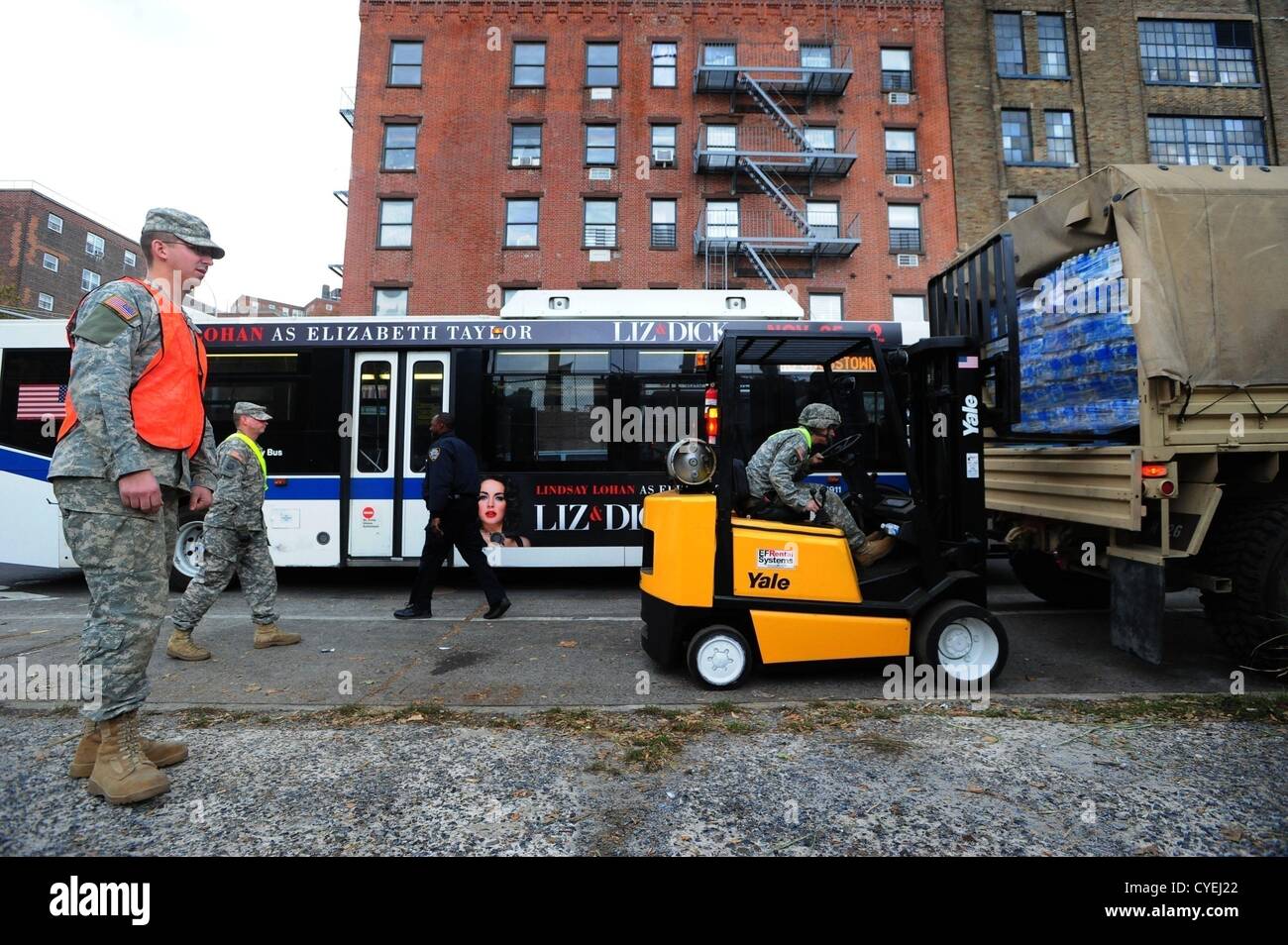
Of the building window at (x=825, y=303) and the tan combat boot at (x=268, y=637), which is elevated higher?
the building window at (x=825, y=303)

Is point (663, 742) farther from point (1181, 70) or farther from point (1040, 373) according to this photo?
point (1181, 70)

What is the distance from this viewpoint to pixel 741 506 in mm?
4383

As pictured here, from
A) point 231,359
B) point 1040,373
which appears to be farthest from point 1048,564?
point 231,359

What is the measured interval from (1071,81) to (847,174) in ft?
27.4

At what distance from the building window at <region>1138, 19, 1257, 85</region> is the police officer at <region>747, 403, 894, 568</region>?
26904mm

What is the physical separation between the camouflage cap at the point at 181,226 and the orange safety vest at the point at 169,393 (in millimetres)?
284

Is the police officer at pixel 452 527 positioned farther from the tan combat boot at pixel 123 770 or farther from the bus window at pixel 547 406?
the tan combat boot at pixel 123 770

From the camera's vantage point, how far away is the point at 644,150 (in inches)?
843

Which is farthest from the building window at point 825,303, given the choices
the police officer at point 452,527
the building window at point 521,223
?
the police officer at point 452,527

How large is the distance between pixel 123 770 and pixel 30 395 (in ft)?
25.0

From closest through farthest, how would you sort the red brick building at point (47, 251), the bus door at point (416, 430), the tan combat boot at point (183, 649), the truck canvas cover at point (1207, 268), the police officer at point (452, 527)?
the truck canvas cover at point (1207, 268), the tan combat boot at point (183, 649), the police officer at point (452, 527), the bus door at point (416, 430), the red brick building at point (47, 251)

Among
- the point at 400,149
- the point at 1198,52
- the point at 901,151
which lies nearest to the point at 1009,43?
the point at 901,151

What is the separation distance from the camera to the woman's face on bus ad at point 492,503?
780 centimetres
